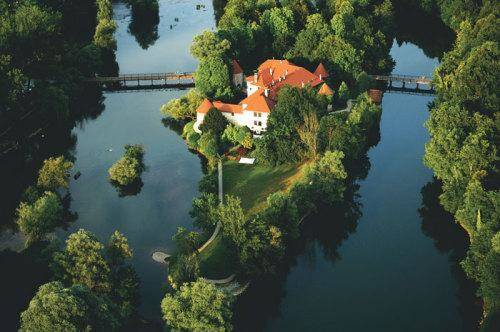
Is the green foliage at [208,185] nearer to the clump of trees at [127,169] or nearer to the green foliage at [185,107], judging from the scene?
the clump of trees at [127,169]

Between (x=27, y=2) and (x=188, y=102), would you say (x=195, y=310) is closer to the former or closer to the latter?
(x=188, y=102)

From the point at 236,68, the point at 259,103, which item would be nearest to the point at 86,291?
the point at 259,103

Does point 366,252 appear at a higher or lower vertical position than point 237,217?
lower

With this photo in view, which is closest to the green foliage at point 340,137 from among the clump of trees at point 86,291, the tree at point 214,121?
the tree at point 214,121

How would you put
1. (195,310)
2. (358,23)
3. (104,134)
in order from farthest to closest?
(358,23)
(104,134)
(195,310)

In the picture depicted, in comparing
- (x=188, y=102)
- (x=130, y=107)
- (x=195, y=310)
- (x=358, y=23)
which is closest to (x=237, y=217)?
(x=195, y=310)

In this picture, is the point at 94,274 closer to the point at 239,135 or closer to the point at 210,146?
the point at 210,146
